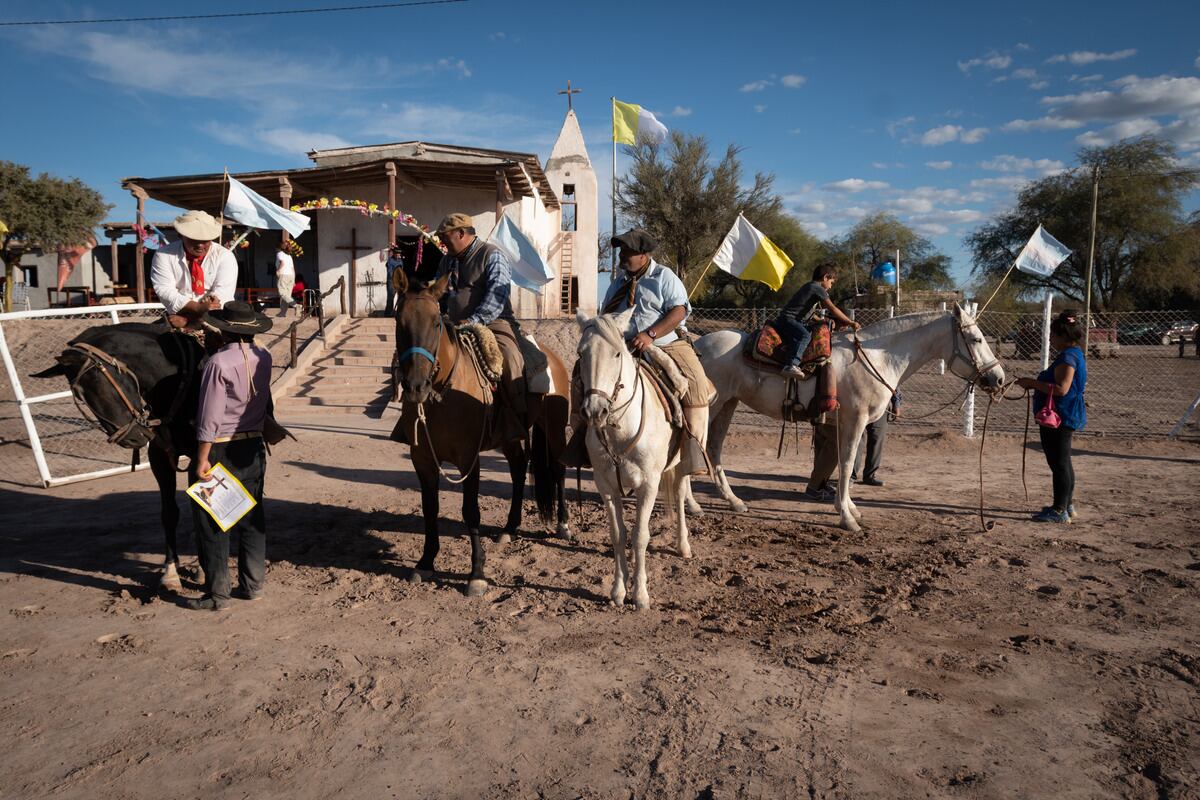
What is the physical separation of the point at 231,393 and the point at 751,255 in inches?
273

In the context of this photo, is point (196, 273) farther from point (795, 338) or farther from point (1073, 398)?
point (1073, 398)

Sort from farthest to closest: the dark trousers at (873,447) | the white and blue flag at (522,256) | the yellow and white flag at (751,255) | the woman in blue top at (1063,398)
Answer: the white and blue flag at (522,256)
the yellow and white flag at (751,255)
the dark trousers at (873,447)
the woman in blue top at (1063,398)

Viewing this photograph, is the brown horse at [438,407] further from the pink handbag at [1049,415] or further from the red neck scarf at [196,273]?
the pink handbag at [1049,415]

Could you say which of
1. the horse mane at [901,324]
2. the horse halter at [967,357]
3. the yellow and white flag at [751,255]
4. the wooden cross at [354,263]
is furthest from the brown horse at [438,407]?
the wooden cross at [354,263]

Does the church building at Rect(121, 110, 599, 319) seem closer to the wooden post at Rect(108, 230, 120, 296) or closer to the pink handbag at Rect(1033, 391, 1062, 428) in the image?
the wooden post at Rect(108, 230, 120, 296)

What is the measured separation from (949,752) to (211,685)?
3.72 m

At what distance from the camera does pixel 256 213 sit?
39.1ft

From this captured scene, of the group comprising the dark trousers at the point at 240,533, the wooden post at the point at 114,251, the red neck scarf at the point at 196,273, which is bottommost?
the dark trousers at the point at 240,533

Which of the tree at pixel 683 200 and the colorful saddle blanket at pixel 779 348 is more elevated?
the tree at pixel 683 200

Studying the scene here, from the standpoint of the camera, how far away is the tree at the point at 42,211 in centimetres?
2878

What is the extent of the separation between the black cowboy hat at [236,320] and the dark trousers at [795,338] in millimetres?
4857

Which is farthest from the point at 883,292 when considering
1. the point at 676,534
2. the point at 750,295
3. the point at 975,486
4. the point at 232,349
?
the point at 232,349

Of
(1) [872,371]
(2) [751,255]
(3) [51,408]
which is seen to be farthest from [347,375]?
(1) [872,371]

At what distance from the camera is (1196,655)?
395cm
